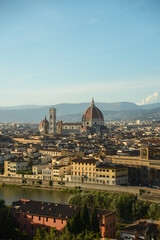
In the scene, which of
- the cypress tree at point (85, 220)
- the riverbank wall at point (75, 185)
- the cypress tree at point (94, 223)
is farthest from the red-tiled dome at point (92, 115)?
the cypress tree at point (94, 223)

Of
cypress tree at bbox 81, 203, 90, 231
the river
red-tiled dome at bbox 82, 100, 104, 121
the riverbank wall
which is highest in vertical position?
red-tiled dome at bbox 82, 100, 104, 121

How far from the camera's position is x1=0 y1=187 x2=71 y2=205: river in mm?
38156

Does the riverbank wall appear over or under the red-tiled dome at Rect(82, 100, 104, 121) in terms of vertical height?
under

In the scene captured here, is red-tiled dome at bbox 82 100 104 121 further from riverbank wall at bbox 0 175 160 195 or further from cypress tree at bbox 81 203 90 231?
cypress tree at bbox 81 203 90 231

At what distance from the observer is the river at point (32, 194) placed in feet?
125

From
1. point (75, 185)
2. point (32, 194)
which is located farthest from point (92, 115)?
point (32, 194)

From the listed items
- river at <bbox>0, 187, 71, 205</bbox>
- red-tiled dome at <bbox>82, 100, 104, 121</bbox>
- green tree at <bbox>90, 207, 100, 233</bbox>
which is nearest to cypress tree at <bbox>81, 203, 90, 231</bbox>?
green tree at <bbox>90, 207, 100, 233</bbox>

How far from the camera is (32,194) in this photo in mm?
41156

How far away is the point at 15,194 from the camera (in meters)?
41.1

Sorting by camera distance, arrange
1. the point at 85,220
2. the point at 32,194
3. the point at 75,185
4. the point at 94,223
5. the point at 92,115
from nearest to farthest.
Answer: the point at 94,223 → the point at 85,220 → the point at 32,194 → the point at 75,185 → the point at 92,115

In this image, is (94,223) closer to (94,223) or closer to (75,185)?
(94,223)

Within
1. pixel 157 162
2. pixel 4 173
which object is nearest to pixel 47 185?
pixel 4 173

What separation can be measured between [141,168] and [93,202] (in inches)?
488

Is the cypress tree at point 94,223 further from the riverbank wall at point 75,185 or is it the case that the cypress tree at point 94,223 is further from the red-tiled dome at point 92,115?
the red-tiled dome at point 92,115
